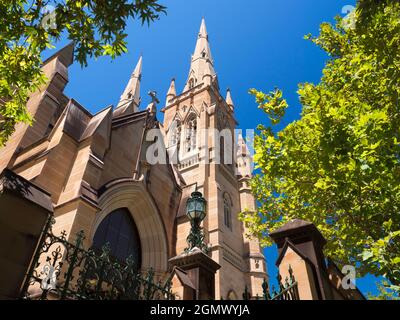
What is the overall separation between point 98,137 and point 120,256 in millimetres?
5038

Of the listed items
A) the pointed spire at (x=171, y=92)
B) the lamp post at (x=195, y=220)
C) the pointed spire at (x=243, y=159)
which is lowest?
the lamp post at (x=195, y=220)

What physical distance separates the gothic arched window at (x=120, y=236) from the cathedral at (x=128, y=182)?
4 cm

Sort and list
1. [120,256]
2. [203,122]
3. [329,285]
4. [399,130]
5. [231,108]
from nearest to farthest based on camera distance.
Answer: [329,285]
[399,130]
[120,256]
[203,122]
[231,108]

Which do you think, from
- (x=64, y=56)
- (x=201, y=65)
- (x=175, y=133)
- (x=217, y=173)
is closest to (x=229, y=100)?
(x=201, y=65)

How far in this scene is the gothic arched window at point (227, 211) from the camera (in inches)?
854

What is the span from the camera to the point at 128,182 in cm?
1405

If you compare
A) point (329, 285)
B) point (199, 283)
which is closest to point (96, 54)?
point (199, 283)

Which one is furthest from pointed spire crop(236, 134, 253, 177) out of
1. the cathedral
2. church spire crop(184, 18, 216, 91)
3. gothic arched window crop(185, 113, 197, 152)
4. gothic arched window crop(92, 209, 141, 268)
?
gothic arched window crop(92, 209, 141, 268)

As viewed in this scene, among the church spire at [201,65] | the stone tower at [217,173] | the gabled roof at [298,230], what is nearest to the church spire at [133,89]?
Result: the stone tower at [217,173]

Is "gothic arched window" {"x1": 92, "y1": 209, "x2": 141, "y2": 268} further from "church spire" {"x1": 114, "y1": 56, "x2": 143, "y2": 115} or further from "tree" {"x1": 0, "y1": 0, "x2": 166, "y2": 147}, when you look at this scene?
"church spire" {"x1": 114, "y1": 56, "x2": 143, "y2": 115}

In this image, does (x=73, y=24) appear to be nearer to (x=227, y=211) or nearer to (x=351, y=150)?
(x=351, y=150)

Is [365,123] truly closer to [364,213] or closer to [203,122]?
[364,213]

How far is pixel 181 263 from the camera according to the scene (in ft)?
23.2

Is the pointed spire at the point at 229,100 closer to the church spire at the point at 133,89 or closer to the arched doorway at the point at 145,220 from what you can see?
the church spire at the point at 133,89
